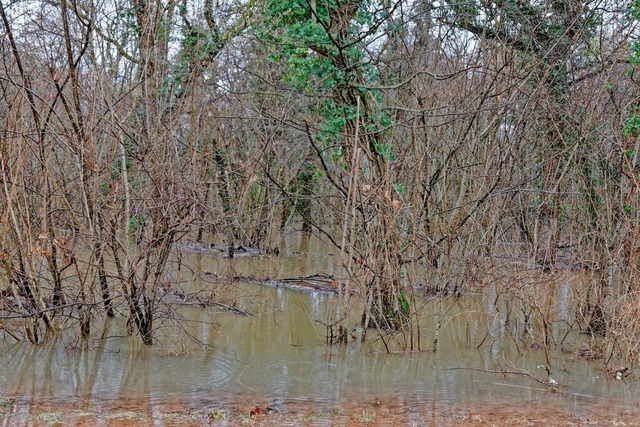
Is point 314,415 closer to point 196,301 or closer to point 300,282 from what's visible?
point 196,301

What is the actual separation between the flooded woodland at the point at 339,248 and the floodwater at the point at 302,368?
4 centimetres

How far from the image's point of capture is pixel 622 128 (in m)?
9.53

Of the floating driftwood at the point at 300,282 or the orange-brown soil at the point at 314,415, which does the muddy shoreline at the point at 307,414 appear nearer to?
the orange-brown soil at the point at 314,415

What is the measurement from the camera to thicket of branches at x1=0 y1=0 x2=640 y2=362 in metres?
7.70

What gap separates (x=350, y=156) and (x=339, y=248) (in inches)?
46.5

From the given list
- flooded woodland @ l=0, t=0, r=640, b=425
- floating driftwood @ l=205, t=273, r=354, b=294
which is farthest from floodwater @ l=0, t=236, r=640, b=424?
floating driftwood @ l=205, t=273, r=354, b=294

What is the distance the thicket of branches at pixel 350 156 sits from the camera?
25.2 ft

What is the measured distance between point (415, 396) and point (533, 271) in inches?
100

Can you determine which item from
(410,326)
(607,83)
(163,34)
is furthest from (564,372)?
(163,34)

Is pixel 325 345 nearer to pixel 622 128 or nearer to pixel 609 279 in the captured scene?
pixel 609 279

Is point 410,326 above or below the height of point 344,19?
below

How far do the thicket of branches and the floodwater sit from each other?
1.27ft

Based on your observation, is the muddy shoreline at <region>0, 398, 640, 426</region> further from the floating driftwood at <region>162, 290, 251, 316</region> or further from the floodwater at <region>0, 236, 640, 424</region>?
the floating driftwood at <region>162, 290, 251, 316</region>

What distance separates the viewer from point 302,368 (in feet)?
25.6
